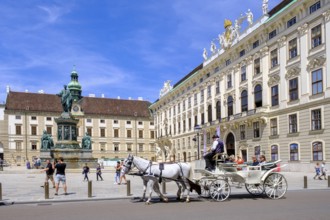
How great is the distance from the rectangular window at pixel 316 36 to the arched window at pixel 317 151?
8688 millimetres

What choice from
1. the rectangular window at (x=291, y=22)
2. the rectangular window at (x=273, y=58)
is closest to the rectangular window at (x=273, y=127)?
the rectangular window at (x=273, y=58)

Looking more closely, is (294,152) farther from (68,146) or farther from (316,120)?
(68,146)

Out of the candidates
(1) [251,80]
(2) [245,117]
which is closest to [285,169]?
(2) [245,117]

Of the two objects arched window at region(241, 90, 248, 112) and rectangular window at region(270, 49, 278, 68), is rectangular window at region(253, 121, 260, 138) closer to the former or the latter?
arched window at region(241, 90, 248, 112)

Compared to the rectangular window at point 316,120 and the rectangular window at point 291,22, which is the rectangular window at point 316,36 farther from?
the rectangular window at point 316,120

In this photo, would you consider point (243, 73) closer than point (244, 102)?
No

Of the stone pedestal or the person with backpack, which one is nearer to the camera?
the person with backpack

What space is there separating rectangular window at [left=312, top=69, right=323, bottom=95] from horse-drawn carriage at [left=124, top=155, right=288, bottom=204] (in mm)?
20692

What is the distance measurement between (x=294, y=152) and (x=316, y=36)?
35.8ft

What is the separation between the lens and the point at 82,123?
87.1 m

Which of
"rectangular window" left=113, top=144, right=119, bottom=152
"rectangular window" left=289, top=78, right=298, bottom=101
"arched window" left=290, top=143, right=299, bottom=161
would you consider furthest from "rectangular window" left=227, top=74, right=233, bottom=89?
"rectangular window" left=113, top=144, right=119, bottom=152

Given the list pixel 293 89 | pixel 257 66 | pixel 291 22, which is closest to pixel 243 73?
pixel 257 66

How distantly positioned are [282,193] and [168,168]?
14.6 ft

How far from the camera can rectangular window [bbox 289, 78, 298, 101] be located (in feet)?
115
